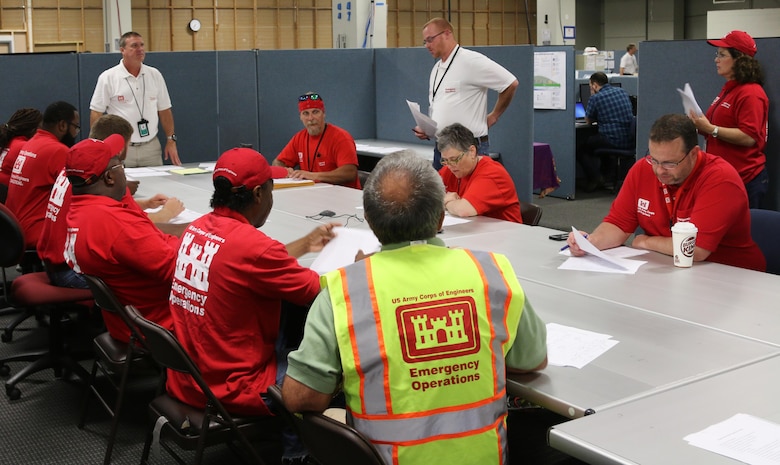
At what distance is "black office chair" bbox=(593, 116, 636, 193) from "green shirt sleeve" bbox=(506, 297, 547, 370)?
6889mm

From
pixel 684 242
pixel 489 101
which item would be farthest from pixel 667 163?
pixel 489 101

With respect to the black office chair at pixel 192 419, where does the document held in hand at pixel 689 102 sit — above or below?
above

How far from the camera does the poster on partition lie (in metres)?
8.14

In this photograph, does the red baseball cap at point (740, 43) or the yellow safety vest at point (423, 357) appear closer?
the yellow safety vest at point (423, 357)

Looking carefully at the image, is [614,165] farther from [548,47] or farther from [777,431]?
[777,431]

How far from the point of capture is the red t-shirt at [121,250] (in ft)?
9.10

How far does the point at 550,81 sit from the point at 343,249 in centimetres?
577

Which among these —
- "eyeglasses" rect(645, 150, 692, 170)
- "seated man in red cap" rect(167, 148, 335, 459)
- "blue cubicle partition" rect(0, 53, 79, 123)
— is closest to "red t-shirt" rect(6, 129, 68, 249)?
"seated man in red cap" rect(167, 148, 335, 459)

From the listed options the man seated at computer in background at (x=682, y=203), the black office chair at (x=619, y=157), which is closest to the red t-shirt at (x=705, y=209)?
the man seated at computer in background at (x=682, y=203)

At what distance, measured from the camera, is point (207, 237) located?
2268 mm

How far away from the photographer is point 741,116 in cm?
457

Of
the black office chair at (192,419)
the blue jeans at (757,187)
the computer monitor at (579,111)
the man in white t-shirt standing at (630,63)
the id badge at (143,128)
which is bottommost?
the black office chair at (192,419)

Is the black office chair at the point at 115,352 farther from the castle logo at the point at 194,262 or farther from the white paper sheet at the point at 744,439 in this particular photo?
the white paper sheet at the point at 744,439

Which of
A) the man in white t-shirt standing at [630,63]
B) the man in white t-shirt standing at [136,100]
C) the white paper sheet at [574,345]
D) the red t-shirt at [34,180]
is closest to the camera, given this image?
the white paper sheet at [574,345]
